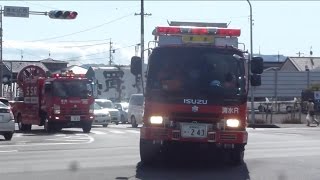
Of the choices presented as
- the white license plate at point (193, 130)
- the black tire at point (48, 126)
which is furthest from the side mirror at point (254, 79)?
the black tire at point (48, 126)

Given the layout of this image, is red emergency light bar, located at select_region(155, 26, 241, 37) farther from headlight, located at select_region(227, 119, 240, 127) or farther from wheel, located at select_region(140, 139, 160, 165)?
wheel, located at select_region(140, 139, 160, 165)

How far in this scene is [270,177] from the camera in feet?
48.2

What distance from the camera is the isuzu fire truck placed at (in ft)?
50.6

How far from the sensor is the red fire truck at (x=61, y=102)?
31859 mm

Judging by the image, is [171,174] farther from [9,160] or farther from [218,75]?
[9,160]

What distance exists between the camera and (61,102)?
3180cm

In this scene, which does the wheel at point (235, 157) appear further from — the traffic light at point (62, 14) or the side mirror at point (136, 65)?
the traffic light at point (62, 14)

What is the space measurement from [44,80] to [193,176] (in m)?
19.1

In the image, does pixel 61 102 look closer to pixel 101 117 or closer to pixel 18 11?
pixel 18 11

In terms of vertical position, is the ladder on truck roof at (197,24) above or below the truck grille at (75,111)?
above

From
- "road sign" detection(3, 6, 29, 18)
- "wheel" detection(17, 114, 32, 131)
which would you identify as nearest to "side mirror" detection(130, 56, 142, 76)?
"wheel" detection(17, 114, 32, 131)

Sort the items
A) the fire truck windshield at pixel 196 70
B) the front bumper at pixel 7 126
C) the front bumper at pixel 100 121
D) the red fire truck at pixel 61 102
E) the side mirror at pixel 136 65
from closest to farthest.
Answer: the fire truck windshield at pixel 196 70 < the side mirror at pixel 136 65 < the front bumper at pixel 7 126 < the red fire truck at pixel 61 102 < the front bumper at pixel 100 121

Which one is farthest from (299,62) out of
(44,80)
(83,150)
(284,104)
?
(83,150)

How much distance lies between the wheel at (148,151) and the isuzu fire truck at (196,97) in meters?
0.11
